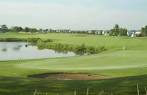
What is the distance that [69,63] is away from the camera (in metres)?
40.2

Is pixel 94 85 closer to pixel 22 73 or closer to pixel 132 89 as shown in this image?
pixel 132 89

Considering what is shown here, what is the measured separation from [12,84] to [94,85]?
388cm

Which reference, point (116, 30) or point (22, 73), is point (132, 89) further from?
point (116, 30)

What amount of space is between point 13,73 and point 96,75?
6463mm

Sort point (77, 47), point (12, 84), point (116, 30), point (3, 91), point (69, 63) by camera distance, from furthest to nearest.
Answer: point (116, 30)
point (77, 47)
point (69, 63)
point (12, 84)
point (3, 91)

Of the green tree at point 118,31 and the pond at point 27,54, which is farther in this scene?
the green tree at point 118,31

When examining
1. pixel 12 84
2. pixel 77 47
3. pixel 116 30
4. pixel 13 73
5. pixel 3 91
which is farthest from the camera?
pixel 116 30

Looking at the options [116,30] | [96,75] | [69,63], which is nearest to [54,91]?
[96,75]

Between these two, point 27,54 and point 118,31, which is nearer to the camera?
point 27,54

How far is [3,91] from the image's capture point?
16.2 meters

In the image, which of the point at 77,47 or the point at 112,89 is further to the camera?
the point at 77,47

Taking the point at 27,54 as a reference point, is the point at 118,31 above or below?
below

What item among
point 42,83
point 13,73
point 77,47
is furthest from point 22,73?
point 77,47

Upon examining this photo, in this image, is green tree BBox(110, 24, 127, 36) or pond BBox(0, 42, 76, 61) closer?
pond BBox(0, 42, 76, 61)
